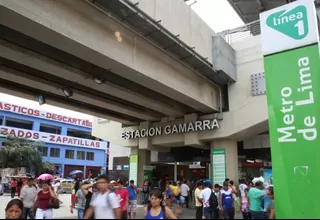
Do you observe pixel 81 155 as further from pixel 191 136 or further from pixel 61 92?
pixel 61 92

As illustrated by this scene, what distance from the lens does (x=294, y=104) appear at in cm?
697

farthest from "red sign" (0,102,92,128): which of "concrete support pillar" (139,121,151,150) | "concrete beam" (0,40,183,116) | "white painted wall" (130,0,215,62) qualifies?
"white painted wall" (130,0,215,62)

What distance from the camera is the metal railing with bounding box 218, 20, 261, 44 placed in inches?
651

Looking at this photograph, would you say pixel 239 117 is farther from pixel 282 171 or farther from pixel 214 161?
pixel 282 171

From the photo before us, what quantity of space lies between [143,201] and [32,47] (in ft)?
42.4

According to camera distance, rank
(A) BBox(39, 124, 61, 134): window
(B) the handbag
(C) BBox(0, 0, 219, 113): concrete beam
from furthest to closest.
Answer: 1. (A) BBox(39, 124, 61, 134): window
2. (C) BBox(0, 0, 219, 113): concrete beam
3. (B) the handbag

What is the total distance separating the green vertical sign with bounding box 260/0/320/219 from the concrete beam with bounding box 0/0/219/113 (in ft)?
15.8

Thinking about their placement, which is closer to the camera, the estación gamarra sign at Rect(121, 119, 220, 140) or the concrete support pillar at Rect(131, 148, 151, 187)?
the estación gamarra sign at Rect(121, 119, 220, 140)

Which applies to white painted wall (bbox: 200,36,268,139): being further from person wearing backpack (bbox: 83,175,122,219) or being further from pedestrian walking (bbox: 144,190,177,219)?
person wearing backpack (bbox: 83,175,122,219)

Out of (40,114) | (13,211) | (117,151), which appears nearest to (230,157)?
(13,211)

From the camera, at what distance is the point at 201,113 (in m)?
17.4

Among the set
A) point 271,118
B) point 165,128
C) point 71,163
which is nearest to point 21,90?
point 165,128

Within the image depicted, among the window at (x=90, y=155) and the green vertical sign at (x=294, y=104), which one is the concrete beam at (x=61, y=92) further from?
the window at (x=90, y=155)

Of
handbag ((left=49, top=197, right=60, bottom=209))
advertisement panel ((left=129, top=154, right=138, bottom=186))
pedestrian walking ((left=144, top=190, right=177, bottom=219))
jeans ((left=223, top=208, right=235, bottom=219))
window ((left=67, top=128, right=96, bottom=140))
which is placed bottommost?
jeans ((left=223, top=208, right=235, bottom=219))
